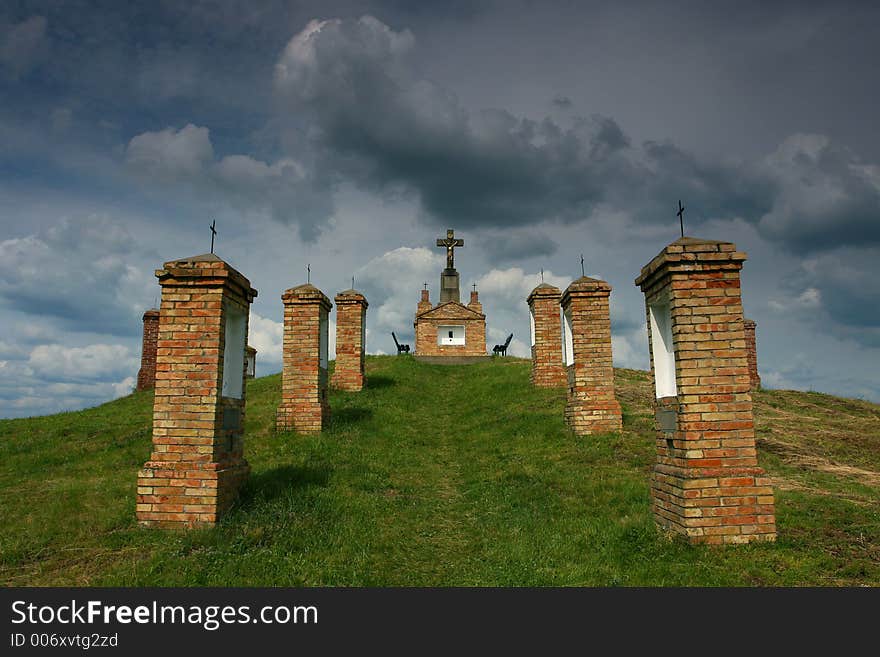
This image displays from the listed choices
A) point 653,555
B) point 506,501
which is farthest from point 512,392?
point 653,555

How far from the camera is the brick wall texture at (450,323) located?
2994cm

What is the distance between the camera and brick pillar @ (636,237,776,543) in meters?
5.09

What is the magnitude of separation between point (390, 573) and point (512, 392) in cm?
1042

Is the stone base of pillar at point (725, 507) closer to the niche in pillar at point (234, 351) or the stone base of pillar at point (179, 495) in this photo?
the stone base of pillar at point (179, 495)

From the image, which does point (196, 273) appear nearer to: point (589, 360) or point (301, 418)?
point (301, 418)

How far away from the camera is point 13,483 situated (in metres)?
8.77

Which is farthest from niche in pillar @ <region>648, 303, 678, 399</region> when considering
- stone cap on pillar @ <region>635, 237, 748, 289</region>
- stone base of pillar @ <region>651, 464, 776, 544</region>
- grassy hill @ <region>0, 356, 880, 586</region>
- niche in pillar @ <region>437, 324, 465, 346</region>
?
niche in pillar @ <region>437, 324, 465, 346</region>

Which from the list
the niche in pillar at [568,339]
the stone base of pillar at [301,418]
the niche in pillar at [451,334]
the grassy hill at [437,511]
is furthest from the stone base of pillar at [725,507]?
the niche in pillar at [451,334]

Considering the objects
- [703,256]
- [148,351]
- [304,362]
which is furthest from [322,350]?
[148,351]

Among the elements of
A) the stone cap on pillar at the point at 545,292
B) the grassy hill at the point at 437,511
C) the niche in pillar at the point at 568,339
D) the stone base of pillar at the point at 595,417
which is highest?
the stone cap on pillar at the point at 545,292

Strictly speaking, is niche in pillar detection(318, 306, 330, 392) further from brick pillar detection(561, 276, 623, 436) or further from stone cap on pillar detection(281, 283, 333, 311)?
brick pillar detection(561, 276, 623, 436)

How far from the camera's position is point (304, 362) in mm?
11070

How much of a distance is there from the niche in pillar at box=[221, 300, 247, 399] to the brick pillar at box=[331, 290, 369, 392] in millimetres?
8583

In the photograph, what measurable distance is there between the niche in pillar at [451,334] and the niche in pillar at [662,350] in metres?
24.1
